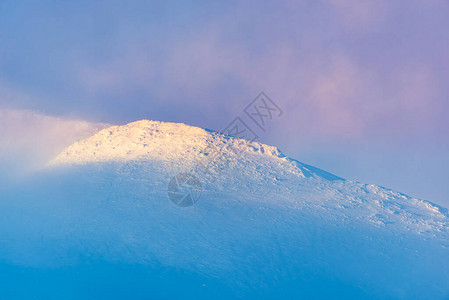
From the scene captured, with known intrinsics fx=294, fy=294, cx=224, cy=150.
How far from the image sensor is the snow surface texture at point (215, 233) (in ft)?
102

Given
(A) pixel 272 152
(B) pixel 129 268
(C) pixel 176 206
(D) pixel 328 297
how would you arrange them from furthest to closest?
1. (A) pixel 272 152
2. (C) pixel 176 206
3. (B) pixel 129 268
4. (D) pixel 328 297

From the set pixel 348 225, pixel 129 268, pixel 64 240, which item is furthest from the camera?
pixel 348 225

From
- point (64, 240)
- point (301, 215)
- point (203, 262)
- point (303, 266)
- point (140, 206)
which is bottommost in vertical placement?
point (64, 240)

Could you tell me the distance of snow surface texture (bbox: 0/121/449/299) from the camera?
31208mm

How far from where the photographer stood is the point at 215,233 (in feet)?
131

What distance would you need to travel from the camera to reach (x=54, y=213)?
44656 mm

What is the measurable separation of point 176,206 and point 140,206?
221 inches

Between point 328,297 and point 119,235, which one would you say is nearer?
point 328,297

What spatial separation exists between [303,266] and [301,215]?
11550 millimetres

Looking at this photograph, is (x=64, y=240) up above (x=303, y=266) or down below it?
below

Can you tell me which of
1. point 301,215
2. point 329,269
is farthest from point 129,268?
point 301,215

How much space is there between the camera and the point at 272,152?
65.9 meters

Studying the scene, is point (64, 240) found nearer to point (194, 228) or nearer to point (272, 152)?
point (194, 228)

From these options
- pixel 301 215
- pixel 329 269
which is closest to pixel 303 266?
pixel 329 269
